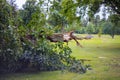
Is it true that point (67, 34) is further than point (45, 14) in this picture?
Yes

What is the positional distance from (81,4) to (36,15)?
1215mm

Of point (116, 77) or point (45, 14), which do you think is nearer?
point (45, 14)

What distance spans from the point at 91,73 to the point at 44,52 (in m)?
2.39

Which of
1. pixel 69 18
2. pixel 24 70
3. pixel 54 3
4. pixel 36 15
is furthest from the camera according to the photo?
pixel 24 70

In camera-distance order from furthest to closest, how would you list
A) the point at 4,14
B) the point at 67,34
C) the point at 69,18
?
the point at 67,34
the point at 4,14
the point at 69,18

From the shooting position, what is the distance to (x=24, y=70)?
13906mm

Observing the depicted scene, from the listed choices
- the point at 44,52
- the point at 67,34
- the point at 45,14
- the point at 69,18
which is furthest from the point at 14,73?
the point at 45,14

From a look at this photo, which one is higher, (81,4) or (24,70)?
(81,4)

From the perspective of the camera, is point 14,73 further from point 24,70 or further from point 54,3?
point 54,3

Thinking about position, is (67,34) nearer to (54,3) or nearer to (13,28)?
(13,28)

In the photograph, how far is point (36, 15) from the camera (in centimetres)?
509

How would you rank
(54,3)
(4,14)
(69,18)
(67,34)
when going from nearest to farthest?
1. (54,3)
2. (69,18)
3. (4,14)
4. (67,34)

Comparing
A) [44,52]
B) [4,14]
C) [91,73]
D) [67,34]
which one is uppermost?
[4,14]

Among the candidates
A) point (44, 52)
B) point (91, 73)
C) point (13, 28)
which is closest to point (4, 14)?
point (13, 28)
